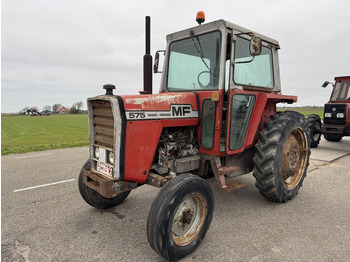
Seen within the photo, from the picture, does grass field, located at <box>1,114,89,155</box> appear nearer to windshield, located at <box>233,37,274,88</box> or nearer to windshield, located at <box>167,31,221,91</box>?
windshield, located at <box>167,31,221,91</box>

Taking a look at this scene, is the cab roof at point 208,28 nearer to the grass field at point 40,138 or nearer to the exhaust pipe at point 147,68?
the exhaust pipe at point 147,68

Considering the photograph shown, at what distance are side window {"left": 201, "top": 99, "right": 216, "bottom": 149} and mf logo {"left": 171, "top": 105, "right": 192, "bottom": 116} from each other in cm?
22

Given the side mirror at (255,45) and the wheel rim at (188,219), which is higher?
the side mirror at (255,45)

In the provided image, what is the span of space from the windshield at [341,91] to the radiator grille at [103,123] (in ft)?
29.2

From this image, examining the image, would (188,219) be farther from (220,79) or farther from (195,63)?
(195,63)

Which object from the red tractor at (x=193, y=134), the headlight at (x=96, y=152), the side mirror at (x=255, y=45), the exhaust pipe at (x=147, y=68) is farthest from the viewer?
the exhaust pipe at (x=147, y=68)

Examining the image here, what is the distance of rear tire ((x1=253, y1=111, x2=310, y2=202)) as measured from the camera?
3.40 m

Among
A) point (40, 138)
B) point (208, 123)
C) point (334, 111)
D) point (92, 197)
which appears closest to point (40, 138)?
point (40, 138)

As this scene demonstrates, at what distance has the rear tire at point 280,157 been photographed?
340 cm

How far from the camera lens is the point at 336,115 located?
26.9 ft

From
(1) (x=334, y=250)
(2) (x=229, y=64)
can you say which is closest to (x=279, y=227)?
(1) (x=334, y=250)

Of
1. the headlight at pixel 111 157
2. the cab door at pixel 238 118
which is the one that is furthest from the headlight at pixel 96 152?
the cab door at pixel 238 118

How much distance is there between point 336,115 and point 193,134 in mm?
7183

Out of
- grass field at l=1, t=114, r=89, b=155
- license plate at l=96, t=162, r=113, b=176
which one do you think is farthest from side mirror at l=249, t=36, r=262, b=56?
grass field at l=1, t=114, r=89, b=155
